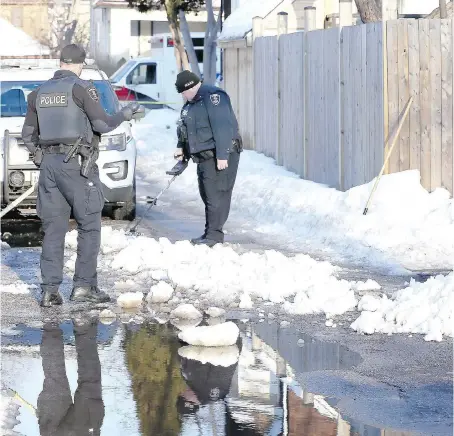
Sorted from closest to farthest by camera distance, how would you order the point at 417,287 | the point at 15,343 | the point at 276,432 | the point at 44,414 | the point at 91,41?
the point at 276,432
the point at 44,414
the point at 15,343
the point at 417,287
the point at 91,41

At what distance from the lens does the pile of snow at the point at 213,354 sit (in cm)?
750

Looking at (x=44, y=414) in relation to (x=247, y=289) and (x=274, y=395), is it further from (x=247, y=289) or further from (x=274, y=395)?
(x=247, y=289)

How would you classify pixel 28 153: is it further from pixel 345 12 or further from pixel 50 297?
pixel 50 297

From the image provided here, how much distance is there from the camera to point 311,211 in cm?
1398

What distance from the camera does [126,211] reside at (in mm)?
14492

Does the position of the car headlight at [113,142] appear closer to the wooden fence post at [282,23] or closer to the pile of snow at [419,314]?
the wooden fence post at [282,23]

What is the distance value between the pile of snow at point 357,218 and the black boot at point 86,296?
280 cm

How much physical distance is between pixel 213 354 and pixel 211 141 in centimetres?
422

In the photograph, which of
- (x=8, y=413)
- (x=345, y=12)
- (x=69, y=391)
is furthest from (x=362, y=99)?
(x=8, y=413)

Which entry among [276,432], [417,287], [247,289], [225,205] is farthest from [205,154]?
[276,432]

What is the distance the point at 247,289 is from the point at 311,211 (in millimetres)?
4492

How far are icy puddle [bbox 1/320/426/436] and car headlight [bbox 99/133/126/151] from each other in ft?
18.1

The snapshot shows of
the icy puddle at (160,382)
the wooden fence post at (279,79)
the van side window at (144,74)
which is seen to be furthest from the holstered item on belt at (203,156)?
the van side window at (144,74)

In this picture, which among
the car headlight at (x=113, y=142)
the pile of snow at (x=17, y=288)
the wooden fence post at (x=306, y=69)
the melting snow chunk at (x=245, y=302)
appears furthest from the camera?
the wooden fence post at (x=306, y=69)
